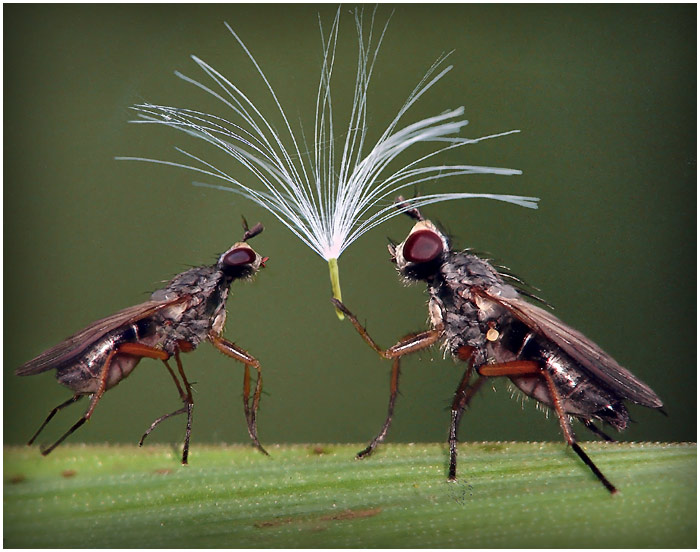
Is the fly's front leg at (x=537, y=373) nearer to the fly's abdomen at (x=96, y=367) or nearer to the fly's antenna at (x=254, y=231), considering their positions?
the fly's antenna at (x=254, y=231)

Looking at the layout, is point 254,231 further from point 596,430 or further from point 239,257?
point 596,430

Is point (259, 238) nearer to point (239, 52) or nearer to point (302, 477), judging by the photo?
point (239, 52)

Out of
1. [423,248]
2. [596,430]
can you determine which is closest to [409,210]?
[423,248]

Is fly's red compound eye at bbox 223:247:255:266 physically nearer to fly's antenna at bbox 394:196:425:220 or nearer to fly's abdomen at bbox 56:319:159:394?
fly's abdomen at bbox 56:319:159:394

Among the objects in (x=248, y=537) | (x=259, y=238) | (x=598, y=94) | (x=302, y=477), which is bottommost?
(x=248, y=537)

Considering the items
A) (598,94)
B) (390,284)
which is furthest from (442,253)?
(598,94)

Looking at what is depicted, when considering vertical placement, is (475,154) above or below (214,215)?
above
